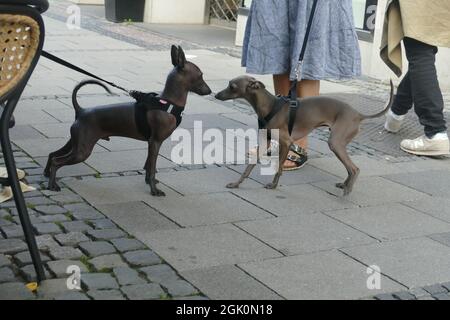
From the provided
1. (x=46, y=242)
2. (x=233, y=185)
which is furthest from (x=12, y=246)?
(x=233, y=185)

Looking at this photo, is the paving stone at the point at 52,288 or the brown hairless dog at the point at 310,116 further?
the brown hairless dog at the point at 310,116

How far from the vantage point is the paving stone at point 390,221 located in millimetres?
4082

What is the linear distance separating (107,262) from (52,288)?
0.37 m

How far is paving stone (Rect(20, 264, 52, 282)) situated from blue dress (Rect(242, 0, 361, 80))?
2.44 meters

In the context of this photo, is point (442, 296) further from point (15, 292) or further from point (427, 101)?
point (427, 101)

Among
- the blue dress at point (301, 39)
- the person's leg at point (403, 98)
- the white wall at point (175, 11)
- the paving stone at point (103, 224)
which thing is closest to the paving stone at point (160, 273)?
the paving stone at point (103, 224)

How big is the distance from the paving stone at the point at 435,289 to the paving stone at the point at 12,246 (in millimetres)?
1825

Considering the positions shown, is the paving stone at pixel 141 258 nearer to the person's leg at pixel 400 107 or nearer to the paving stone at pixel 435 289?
the paving stone at pixel 435 289

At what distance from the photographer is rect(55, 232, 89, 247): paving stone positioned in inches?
143

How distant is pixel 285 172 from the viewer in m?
5.20

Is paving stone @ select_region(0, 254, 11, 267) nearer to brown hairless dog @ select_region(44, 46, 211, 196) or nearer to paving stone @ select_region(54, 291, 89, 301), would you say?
paving stone @ select_region(54, 291, 89, 301)

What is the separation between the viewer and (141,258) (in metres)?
3.49

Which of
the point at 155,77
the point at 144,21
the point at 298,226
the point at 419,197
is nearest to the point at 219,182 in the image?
the point at 298,226

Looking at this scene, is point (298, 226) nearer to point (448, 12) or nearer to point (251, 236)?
point (251, 236)
